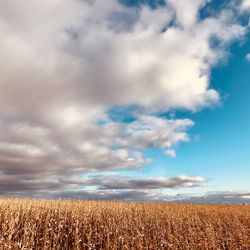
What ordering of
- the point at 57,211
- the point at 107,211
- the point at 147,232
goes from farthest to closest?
the point at 107,211
the point at 57,211
the point at 147,232

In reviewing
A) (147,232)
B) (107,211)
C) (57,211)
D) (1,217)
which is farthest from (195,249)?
(1,217)

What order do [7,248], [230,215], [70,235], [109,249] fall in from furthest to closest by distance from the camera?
[230,215] < [70,235] < [109,249] < [7,248]

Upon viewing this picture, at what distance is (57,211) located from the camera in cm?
1980

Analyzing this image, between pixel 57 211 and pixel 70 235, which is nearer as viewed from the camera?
pixel 70 235

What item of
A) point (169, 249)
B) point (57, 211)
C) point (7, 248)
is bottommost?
point (169, 249)

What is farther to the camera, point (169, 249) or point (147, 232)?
point (147, 232)

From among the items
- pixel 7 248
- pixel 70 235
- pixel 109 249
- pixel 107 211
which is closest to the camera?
pixel 7 248

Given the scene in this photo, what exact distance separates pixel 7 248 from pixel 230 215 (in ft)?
70.4

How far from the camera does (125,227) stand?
53.7ft

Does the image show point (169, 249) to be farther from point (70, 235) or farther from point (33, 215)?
point (33, 215)

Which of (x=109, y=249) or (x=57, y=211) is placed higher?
(x=57, y=211)

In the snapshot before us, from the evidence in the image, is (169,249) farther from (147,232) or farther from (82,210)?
(82,210)

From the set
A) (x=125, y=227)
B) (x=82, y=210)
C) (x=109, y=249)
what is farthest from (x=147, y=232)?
(x=82, y=210)

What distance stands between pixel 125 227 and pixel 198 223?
7.54 meters
